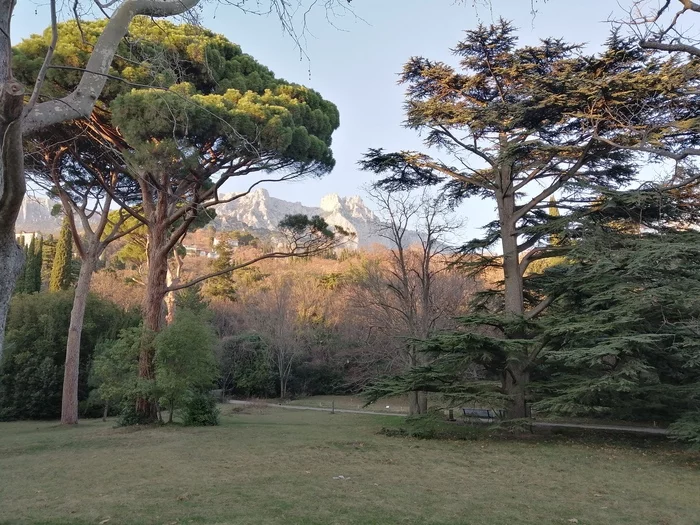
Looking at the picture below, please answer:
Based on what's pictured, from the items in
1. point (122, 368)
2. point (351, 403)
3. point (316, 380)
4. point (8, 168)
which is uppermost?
point (8, 168)

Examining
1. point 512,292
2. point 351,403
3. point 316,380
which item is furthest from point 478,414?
point 316,380

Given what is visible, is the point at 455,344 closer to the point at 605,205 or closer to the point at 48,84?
the point at 605,205

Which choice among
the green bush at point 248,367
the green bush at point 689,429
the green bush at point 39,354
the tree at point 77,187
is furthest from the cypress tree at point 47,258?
the green bush at point 689,429

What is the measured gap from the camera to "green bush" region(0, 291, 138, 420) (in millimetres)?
20359

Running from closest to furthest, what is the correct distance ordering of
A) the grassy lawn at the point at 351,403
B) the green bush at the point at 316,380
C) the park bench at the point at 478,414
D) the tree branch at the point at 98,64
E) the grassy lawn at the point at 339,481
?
the tree branch at the point at 98,64 → the grassy lawn at the point at 339,481 → the park bench at the point at 478,414 → the grassy lawn at the point at 351,403 → the green bush at the point at 316,380

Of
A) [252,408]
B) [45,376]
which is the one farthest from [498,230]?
[45,376]

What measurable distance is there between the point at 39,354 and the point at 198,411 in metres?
10.5

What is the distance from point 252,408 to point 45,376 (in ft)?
28.0

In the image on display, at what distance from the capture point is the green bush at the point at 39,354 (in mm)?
20359

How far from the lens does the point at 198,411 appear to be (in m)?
14.3

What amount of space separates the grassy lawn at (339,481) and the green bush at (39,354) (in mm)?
10028

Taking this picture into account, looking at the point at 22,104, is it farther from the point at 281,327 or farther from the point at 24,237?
the point at 281,327

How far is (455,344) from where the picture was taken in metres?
11.9

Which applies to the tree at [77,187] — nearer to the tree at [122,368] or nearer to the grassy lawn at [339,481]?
the tree at [122,368]
